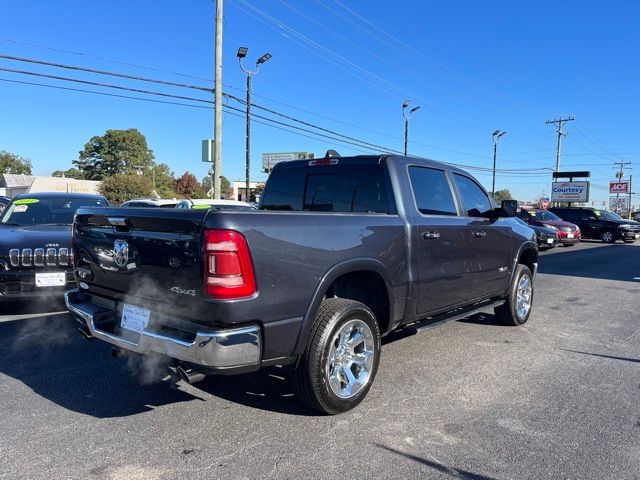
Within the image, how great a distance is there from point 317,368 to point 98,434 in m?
1.51

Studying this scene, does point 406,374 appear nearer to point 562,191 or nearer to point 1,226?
point 1,226

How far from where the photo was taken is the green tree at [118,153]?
102625 millimetres

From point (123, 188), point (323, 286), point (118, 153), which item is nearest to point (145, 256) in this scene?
point (323, 286)

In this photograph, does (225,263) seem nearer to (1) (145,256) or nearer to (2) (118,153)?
(1) (145,256)

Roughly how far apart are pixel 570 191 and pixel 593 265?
34.1 metres

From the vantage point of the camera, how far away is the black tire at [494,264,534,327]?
6.21m

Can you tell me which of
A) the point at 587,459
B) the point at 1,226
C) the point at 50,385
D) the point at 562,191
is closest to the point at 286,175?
the point at 50,385

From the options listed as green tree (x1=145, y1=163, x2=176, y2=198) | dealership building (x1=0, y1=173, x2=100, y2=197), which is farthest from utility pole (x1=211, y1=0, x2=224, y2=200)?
green tree (x1=145, y1=163, x2=176, y2=198)

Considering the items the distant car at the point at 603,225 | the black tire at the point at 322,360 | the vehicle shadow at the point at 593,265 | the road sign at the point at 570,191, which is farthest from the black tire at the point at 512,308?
the road sign at the point at 570,191

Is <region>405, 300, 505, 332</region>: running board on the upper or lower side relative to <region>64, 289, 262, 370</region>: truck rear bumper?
lower

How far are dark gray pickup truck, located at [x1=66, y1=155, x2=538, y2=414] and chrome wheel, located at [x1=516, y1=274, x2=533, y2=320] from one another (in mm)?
1435

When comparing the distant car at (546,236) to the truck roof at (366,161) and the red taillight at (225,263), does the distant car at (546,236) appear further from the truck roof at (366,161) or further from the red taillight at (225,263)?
the red taillight at (225,263)

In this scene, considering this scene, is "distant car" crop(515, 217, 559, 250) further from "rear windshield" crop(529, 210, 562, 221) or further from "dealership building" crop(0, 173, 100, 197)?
"dealership building" crop(0, 173, 100, 197)

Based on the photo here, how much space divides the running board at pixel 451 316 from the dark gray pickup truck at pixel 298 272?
4 cm
